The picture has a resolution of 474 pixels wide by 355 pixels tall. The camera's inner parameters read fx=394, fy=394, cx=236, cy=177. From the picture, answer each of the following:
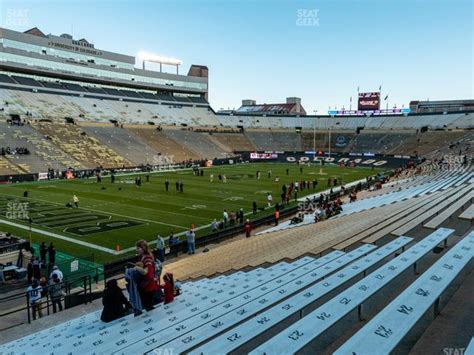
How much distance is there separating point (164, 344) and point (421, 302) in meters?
3.42

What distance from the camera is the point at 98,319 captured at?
25.1ft

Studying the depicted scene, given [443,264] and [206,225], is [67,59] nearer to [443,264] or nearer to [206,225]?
[206,225]

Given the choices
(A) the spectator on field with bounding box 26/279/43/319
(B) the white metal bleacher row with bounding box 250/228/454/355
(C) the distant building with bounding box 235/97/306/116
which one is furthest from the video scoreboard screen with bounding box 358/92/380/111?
(A) the spectator on field with bounding box 26/279/43/319

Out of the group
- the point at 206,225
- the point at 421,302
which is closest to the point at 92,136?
the point at 206,225

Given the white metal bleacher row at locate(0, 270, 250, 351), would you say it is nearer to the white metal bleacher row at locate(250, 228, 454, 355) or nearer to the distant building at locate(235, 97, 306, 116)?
the white metal bleacher row at locate(250, 228, 454, 355)

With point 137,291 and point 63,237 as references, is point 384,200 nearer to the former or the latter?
point 63,237

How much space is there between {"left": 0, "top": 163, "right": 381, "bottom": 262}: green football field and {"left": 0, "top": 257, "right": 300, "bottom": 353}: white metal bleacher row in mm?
9223

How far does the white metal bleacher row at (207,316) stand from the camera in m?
5.35

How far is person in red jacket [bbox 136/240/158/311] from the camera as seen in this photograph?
22.3 ft

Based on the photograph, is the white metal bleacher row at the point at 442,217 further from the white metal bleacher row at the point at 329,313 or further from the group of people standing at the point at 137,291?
the group of people standing at the point at 137,291

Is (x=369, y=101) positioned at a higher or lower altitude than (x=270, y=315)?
higher

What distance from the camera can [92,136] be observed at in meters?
61.7

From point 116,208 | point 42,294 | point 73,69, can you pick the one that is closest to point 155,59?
point 73,69

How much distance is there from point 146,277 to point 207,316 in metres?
1.30
